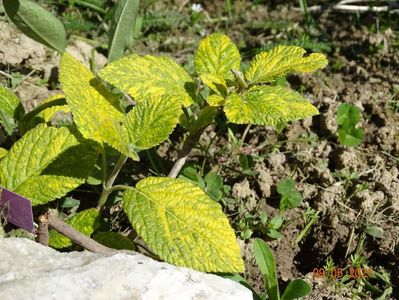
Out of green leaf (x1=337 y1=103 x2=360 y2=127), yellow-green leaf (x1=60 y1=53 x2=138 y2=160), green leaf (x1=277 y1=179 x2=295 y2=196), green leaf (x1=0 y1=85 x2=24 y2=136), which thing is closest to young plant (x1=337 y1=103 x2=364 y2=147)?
green leaf (x1=337 y1=103 x2=360 y2=127)

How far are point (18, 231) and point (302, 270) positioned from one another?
3.06 ft

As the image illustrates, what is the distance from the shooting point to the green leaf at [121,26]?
235 centimetres

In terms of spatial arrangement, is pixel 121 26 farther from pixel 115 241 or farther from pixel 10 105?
pixel 115 241

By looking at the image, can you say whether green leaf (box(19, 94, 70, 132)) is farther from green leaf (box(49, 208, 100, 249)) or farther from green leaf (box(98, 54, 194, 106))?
green leaf (box(49, 208, 100, 249))

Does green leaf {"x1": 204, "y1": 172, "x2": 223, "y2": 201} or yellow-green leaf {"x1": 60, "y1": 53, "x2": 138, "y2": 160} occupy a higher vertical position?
yellow-green leaf {"x1": 60, "y1": 53, "x2": 138, "y2": 160}

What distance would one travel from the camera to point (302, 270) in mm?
2180

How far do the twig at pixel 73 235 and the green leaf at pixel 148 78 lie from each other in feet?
1.46

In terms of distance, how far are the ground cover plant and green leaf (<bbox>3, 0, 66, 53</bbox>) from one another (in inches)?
6.1

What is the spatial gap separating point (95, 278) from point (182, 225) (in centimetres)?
31

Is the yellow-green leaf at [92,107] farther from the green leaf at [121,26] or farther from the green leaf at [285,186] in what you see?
the green leaf at [285,186]

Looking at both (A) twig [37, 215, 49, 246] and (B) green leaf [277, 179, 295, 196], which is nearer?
(A) twig [37, 215, 49, 246]

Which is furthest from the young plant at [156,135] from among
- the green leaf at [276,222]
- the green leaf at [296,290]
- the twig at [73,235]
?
the green leaf at [276,222]

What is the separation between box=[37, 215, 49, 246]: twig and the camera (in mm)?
1755

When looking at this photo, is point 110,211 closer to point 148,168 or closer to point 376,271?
point 148,168
